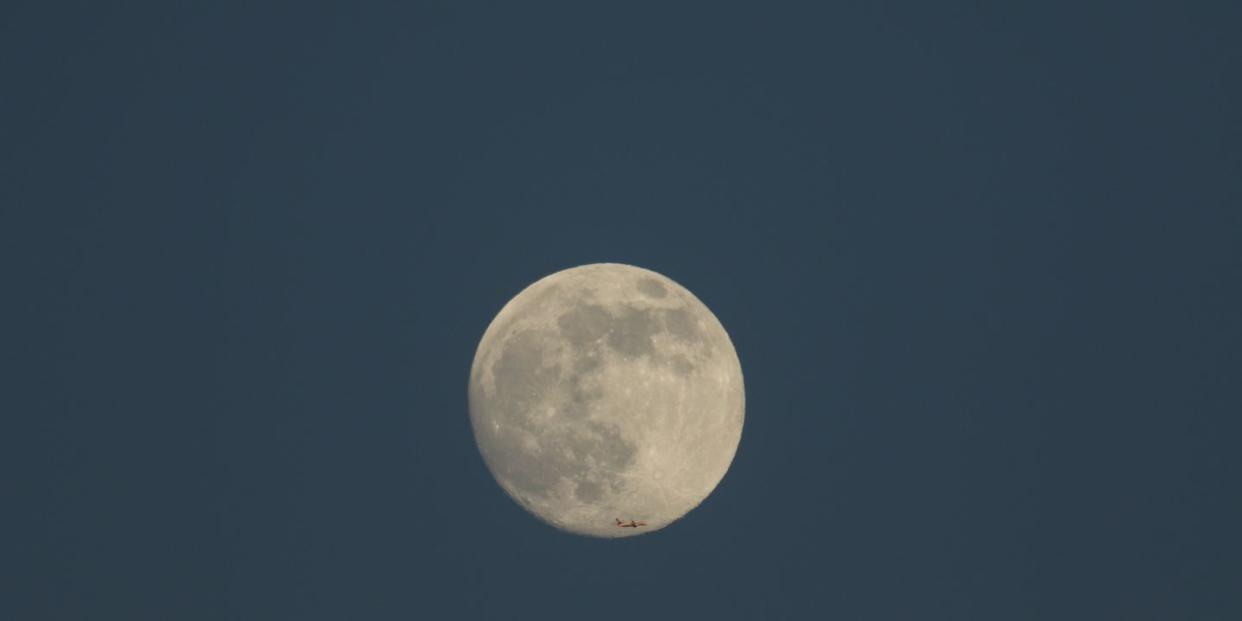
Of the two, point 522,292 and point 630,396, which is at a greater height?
point 522,292

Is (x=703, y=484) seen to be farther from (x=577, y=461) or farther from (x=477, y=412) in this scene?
(x=477, y=412)

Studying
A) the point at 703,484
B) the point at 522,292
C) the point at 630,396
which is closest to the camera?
the point at 630,396

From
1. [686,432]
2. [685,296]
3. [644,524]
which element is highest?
[685,296]

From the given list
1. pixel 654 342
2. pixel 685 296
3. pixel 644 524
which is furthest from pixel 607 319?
pixel 644 524

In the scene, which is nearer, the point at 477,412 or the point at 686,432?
the point at 686,432

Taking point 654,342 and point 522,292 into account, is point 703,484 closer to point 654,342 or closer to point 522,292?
point 654,342

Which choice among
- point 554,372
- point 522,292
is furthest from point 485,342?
point 554,372

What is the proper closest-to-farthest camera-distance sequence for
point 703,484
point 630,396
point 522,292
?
point 630,396
point 703,484
point 522,292
